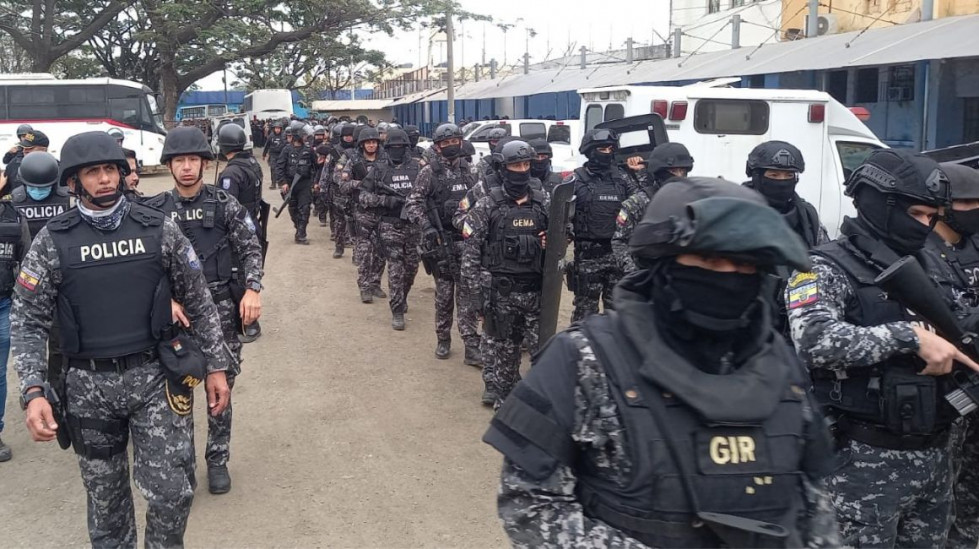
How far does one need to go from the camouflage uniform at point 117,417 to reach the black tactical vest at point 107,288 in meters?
0.06

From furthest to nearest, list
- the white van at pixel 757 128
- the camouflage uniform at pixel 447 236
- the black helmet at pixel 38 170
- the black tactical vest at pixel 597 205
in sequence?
1. the white van at pixel 757 128
2. the camouflage uniform at pixel 447 236
3. the black tactical vest at pixel 597 205
4. the black helmet at pixel 38 170

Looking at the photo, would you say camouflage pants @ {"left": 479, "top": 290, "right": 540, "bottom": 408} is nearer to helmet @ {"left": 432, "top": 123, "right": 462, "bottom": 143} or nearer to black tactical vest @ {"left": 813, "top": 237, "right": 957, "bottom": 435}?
helmet @ {"left": 432, "top": 123, "right": 462, "bottom": 143}

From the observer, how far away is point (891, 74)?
57.0ft

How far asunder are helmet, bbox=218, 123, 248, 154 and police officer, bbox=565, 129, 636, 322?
3.11 meters

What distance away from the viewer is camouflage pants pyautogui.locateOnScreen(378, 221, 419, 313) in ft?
29.0

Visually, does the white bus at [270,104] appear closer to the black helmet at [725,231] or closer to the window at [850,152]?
the window at [850,152]

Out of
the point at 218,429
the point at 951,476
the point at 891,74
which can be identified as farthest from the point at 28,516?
the point at 891,74

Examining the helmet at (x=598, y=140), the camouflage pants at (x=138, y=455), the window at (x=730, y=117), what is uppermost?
the window at (x=730, y=117)

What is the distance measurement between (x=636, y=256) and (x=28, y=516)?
422cm

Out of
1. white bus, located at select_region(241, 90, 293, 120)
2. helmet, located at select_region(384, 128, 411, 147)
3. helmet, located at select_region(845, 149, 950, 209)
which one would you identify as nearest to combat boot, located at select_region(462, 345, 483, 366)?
helmet, located at select_region(384, 128, 411, 147)

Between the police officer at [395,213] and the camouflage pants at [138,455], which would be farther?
the police officer at [395,213]

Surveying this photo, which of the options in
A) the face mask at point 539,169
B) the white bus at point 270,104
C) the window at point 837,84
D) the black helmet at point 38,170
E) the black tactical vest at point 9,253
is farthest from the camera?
the white bus at point 270,104

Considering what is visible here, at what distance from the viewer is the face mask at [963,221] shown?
12.2 feet

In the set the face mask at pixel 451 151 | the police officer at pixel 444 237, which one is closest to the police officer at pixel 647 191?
the police officer at pixel 444 237
